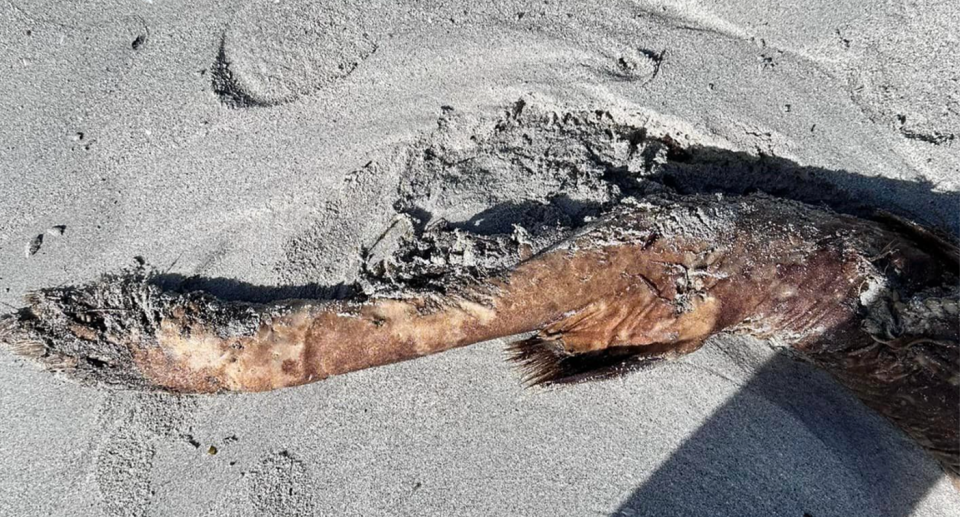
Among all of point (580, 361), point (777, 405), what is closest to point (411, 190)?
point (580, 361)

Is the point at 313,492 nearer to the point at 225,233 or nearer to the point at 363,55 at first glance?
the point at 225,233

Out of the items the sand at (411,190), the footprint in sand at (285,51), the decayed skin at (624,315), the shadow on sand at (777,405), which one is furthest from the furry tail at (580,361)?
the footprint in sand at (285,51)

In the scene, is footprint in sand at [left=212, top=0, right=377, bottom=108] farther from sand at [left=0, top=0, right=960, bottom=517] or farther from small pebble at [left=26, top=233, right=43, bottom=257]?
small pebble at [left=26, top=233, right=43, bottom=257]

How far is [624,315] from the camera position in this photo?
231cm

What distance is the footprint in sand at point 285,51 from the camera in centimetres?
250

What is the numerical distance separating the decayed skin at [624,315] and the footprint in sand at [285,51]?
34.6 inches

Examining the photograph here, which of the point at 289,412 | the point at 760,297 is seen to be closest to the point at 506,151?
the point at 760,297

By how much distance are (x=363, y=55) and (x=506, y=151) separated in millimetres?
713

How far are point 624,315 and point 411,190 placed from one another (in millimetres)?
986

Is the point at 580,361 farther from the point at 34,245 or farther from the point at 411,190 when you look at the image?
the point at 34,245

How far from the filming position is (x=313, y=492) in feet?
8.11

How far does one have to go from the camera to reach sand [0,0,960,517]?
2.47m

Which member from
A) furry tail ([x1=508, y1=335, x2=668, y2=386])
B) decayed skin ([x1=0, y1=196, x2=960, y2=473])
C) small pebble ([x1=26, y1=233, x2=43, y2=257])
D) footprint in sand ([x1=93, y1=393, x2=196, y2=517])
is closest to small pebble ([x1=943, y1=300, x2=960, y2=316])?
decayed skin ([x1=0, y1=196, x2=960, y2=473])

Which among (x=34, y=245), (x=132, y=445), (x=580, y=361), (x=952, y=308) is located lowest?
(x=132, y=445)
